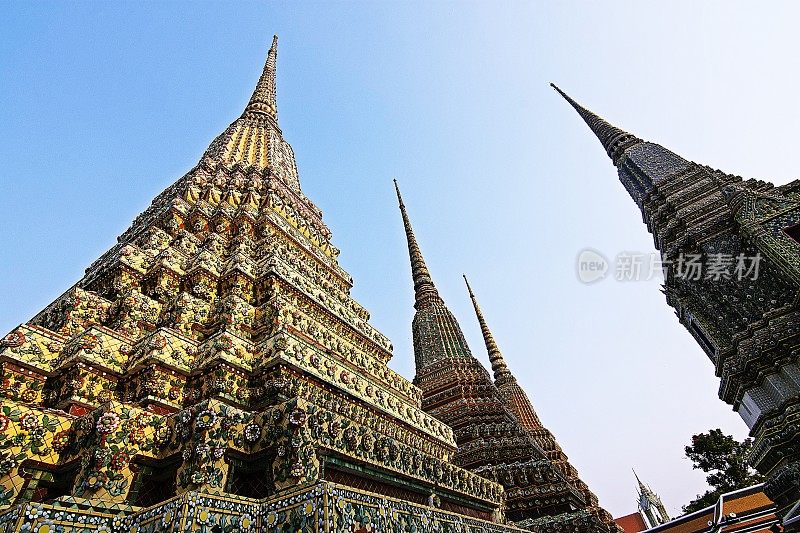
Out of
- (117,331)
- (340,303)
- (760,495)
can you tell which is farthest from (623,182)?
(117,331)

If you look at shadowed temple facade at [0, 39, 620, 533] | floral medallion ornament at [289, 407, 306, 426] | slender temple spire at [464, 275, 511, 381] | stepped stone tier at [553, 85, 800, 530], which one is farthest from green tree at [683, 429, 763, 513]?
floral medallion ornament at [289, 407, 306, 426]

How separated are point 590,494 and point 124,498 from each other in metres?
18.5

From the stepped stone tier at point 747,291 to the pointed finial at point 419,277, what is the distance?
11.8 m

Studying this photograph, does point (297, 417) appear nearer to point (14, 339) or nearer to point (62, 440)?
point (62, 440)

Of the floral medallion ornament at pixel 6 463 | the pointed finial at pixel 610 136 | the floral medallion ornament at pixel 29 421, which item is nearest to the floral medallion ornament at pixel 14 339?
the floral medallion ornament at pixel 29 421

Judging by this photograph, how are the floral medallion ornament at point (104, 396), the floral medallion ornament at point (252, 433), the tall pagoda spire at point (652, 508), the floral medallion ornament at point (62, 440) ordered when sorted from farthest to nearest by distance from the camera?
the tall pagoda spire at point (652, 508)
the floral medallion ornament at point (104, 396)
the floral medallion ornament at point (252, 433)
the floral medallion ornament at point (62, 440)

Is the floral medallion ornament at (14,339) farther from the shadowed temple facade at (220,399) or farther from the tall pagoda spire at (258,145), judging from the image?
the tall pagoda spire at (258,145)

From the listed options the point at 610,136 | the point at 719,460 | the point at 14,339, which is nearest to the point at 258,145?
the point at 14,339

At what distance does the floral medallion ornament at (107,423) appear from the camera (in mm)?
3680

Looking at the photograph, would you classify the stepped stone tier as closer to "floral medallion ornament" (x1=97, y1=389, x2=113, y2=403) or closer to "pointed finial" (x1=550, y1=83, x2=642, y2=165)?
"pointed finial" (x1=550, y1=83, x2=642, y2=165)

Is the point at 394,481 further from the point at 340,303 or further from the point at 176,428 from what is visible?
the point at 340,303

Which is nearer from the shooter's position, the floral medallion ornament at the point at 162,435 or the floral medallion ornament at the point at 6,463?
the floral medallion ornament at the point at 6,463

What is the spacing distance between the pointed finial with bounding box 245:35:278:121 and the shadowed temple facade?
6.92 meters

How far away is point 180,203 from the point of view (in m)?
8.58
